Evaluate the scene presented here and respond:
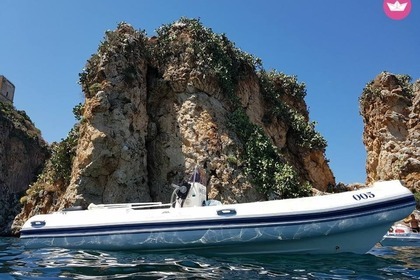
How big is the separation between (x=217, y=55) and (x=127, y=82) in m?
5.94

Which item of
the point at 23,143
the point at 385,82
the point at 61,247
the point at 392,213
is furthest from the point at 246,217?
the point at 23,143

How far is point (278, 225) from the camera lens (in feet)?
24.1

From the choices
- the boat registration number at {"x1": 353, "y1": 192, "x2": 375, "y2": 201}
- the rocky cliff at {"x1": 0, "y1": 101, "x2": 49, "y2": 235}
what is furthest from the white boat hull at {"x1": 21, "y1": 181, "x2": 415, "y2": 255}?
the rocky cliff at {"x1": 0, "y1": 101, "x2": 49, "y2": 235}

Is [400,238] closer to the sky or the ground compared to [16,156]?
closer to the ground

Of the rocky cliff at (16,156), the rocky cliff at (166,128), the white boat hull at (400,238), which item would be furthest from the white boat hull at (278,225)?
the rocky cliff at (16,156)

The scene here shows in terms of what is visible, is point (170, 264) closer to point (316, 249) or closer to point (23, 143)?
point (316, 249)

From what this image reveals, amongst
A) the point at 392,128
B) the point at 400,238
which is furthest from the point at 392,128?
the point at 400,238

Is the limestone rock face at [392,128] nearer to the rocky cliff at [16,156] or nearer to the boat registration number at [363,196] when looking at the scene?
the boat registration number at [363,196]

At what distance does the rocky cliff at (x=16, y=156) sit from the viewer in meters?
39.2

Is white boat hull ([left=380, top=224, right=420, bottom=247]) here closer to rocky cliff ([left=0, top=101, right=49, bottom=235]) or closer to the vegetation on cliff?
the vegetation on cliff

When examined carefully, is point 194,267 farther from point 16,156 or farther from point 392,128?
point 16,156

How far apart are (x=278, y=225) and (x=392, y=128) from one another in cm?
2515

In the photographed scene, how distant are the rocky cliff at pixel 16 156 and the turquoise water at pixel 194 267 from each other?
3415 centimetres

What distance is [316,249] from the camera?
7.54 m
